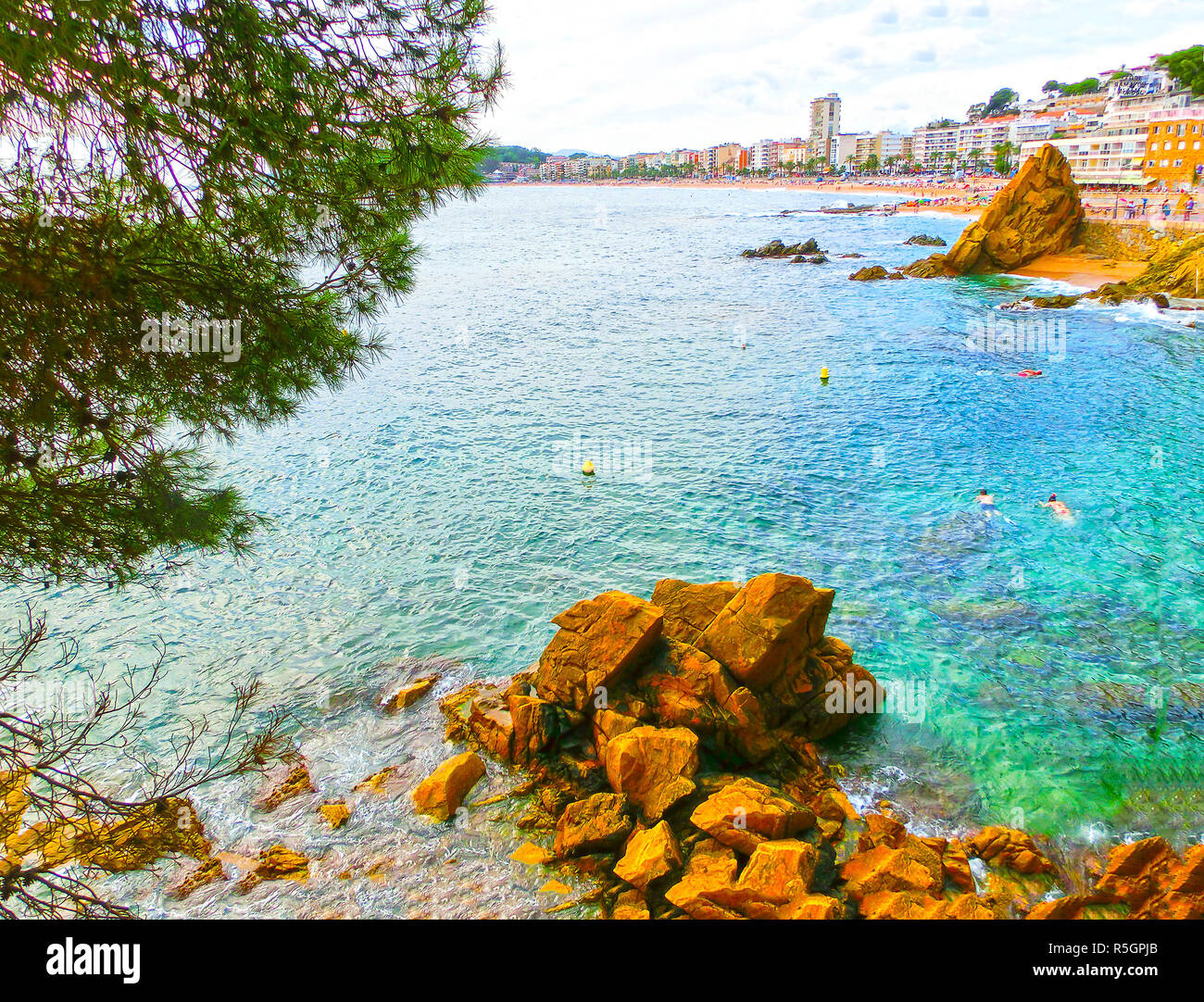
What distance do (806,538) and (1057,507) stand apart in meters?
9.09

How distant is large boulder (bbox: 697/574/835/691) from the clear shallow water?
7.30ft

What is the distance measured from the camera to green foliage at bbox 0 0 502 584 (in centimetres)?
703

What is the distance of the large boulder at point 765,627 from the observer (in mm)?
14172

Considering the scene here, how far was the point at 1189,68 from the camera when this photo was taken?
12544cm

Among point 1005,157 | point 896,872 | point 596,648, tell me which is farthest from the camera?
point 1005,157

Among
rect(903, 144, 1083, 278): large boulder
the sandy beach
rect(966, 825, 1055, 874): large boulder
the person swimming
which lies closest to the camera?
rect(966, 825, 1055, 874): large boulder

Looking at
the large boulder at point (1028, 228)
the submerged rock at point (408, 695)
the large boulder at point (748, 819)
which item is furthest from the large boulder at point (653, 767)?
the large boulder at point (1028, 228)

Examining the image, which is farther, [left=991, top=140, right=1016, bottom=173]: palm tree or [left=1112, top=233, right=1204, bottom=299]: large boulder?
[left=991, top=140, right=1016, bottom=173]: palm tree

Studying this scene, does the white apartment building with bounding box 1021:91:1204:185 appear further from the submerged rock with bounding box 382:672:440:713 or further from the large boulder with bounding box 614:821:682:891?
the large boulder with bounding box 614:821:682:891

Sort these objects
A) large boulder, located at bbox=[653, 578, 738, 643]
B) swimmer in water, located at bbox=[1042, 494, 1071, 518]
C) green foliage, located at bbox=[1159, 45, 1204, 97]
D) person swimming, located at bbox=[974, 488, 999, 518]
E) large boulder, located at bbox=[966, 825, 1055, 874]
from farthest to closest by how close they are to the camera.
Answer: green foliage, located at bbox=[1159, 45, 1204, 97]
person swimming, located at bbox=[974, 488, 999, 518]
swimmer in water, located at bbox=[1042, 494, 1071, 518]
large boulder, located at bbox=[653, 578, 738, 643]
large boulder, located at bbox=[966, 825, 1055, 874]

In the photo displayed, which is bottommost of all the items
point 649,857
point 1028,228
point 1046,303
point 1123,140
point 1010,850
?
point 1010,850

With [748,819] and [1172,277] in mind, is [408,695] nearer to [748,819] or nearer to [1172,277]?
[748,819]

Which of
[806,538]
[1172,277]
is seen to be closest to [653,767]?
[806,538]

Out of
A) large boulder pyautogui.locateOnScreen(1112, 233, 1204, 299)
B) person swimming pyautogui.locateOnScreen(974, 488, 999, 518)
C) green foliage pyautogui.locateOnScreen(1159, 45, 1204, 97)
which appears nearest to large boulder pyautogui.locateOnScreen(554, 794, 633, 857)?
person swimming pyautogui.locateOnScreen(974, 488, 999, 518)
